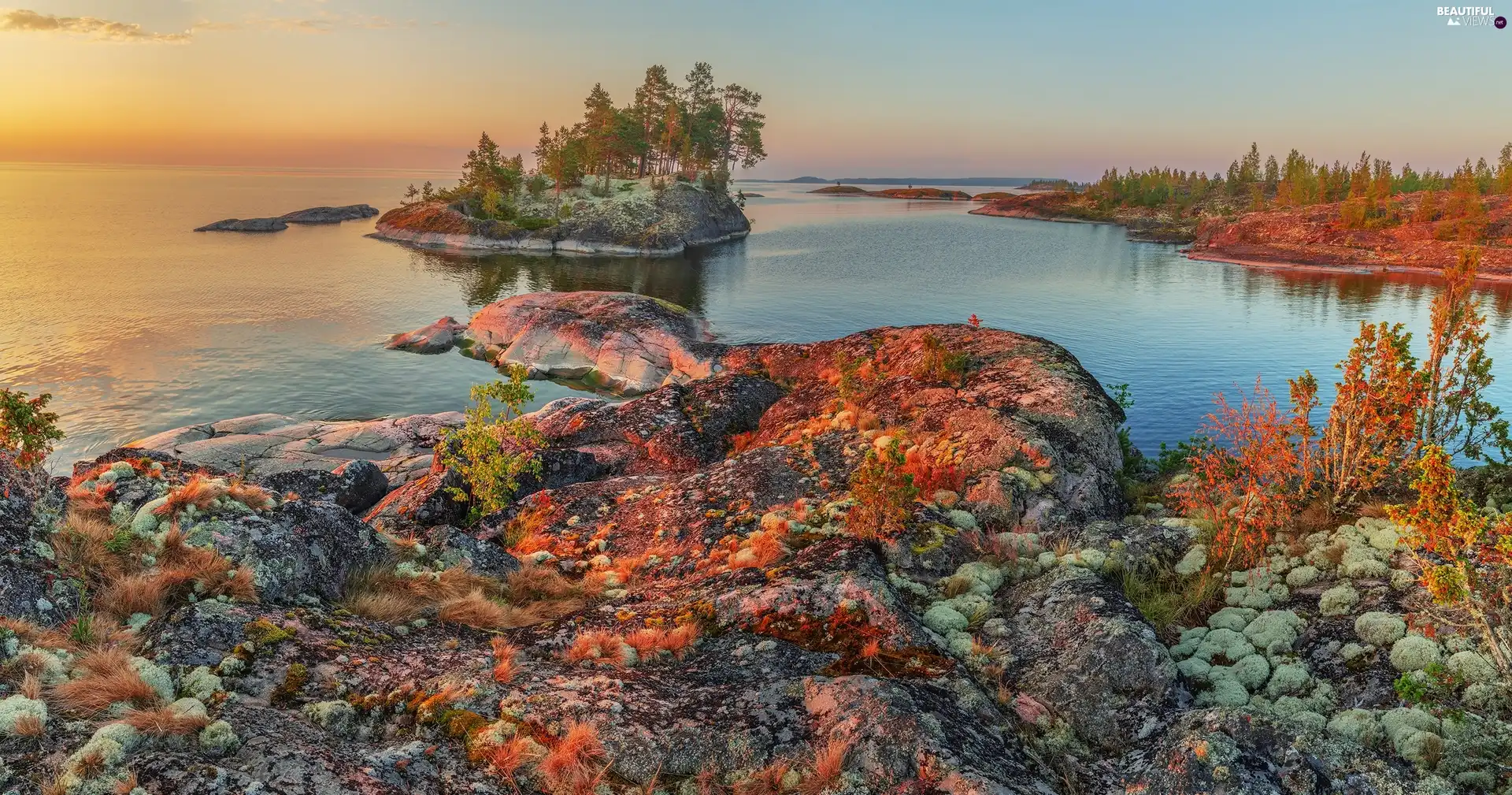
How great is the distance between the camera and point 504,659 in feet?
28.3

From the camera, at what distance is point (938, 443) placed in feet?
60.4

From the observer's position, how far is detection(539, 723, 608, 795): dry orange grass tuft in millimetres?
6457

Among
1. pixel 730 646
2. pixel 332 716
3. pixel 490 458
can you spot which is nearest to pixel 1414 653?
pixel 730 646

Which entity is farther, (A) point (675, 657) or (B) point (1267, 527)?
(B) point (1267, 527)

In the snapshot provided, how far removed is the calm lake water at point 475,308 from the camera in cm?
4138

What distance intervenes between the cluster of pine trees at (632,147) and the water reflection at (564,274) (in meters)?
24.2

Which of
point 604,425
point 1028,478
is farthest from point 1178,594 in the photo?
point 604,425

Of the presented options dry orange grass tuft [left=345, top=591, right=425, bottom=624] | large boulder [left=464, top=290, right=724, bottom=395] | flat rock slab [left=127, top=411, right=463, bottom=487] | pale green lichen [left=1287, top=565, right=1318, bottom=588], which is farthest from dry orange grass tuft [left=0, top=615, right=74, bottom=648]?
large boulder [left=464, top=290, right=724, bottom=395]

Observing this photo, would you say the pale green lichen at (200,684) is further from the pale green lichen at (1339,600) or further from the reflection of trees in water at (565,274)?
the reflection of trees in water at (565,274)

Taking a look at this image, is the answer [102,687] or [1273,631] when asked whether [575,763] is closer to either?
[102,687]

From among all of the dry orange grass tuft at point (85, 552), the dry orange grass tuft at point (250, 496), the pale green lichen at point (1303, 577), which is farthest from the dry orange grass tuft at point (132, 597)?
the pale green lichen at point (1303, 577)

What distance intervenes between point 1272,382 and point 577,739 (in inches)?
1885

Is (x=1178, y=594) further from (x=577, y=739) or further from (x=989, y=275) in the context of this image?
(x=989, y=275)

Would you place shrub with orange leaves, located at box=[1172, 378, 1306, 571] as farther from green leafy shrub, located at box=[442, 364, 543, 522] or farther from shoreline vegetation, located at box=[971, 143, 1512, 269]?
shoreline vegetation, located at box=[971, 143, 1512, 269]
